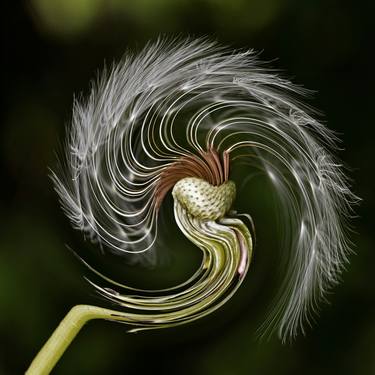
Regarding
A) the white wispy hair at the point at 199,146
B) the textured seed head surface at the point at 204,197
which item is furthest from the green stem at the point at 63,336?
the textured seed head surface at the point at 204,197

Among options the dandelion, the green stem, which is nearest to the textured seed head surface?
the dandelion

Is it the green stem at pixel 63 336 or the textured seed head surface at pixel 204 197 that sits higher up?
the textured seed head surface at pixel 204 197

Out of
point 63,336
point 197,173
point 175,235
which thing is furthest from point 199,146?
point 63,336

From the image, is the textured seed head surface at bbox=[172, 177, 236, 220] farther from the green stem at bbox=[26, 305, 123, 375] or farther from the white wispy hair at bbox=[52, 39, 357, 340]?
the green stem at bbox=[26, 305, 123, 375]

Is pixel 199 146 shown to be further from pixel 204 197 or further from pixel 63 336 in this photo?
pixel 63 336

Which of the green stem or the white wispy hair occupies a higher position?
the white wispy hair

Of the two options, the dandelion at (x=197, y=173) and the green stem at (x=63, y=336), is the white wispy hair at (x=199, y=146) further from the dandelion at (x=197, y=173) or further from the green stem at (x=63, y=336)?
the green stem at (x=63, y=336)

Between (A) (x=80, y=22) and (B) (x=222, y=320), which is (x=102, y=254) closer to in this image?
(B) (x=222, y=320)

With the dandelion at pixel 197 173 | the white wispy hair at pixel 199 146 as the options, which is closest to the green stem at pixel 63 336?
the dandelion at pixel 197 173
